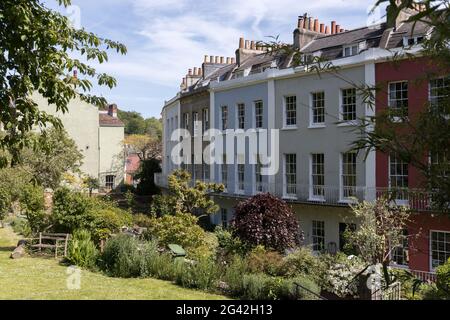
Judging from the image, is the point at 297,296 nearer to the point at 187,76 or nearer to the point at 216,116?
the point at 216,116

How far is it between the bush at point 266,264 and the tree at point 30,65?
9400mm

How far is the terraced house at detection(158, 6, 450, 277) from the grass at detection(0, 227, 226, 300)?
32.0 feet

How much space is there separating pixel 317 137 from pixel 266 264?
12.3 meters

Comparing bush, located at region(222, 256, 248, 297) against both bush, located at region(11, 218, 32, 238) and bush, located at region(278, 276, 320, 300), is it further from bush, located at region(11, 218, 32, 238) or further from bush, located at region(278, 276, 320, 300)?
bush, located at region(11, 218, 32, 238)

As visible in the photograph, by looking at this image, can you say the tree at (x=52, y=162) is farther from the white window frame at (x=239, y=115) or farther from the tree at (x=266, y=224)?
the tree at (x=266, y=224)

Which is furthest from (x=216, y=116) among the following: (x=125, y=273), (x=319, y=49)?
(x=125, y=273)

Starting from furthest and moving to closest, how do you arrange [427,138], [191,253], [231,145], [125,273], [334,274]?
[231,145] < [191,253] < [125,273] < [334,274] < [427,138]

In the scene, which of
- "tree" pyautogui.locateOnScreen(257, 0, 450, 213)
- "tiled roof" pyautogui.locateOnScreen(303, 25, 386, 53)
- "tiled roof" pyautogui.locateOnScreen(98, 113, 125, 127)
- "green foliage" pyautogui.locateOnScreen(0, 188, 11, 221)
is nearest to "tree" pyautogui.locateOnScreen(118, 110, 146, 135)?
"tiled roof" pyautogui.locateOnScreen(98, 113, 125, 127)

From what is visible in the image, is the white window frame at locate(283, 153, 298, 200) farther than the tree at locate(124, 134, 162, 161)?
No

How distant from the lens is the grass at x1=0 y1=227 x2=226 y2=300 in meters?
12.7

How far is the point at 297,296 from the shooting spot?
1202 centimetres

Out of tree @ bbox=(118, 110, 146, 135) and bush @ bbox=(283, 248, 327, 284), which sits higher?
tree @ bbox=(118, 110, 146, 135)

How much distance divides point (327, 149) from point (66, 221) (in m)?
13.0

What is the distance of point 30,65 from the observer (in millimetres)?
5668
